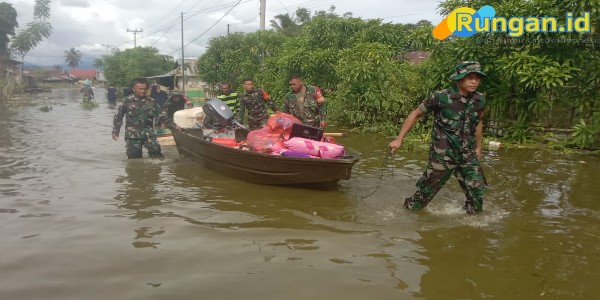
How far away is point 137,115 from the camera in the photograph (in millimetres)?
7445

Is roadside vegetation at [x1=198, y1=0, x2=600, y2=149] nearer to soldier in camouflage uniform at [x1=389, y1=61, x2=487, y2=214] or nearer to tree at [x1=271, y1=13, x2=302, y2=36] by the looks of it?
soldier in camouflage uniform at [x1=389, y1=61, x2=487, y2=214]

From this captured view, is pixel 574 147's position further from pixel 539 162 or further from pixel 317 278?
pixel 317 278

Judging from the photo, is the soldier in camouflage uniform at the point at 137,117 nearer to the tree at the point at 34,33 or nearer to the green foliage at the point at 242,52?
the green foliage at the point at 242,52

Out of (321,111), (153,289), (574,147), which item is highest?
(321,111)

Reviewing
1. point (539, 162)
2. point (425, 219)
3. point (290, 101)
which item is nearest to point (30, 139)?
point (290, 101)

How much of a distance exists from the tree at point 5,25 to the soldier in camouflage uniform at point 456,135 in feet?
148

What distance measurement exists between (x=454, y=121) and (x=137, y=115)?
537 cm

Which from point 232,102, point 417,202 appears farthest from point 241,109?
point 417,202

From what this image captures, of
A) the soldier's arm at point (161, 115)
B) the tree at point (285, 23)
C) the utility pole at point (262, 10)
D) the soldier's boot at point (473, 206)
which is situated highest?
the tree at point (285, 23)

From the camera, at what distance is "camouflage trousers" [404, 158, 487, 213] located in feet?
14.4

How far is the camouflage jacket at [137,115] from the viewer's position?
292 inches

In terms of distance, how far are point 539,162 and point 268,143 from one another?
5.25m

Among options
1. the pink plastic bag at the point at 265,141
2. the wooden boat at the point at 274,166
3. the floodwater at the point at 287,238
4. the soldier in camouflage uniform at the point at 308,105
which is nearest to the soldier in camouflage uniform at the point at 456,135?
the floodwater at the point at 287,238

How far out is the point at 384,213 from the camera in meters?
4.86
